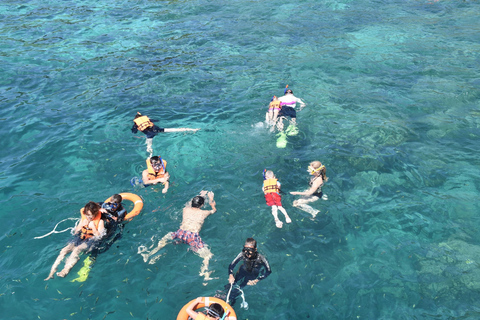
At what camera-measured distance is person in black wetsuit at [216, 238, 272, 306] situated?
7.08m

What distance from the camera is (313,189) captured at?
9484mm

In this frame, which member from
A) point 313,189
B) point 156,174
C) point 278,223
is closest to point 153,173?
point 156,174

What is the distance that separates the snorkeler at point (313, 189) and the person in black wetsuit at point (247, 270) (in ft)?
8.72

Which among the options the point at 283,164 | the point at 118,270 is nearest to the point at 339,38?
the point at 283,164

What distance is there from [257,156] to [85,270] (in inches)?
261

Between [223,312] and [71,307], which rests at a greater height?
[223,312]

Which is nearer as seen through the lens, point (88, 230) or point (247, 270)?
point (247, 270)

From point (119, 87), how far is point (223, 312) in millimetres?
13780

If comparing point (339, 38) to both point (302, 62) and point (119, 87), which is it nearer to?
point (302, 62)

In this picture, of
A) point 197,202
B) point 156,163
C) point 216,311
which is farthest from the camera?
point 156,163

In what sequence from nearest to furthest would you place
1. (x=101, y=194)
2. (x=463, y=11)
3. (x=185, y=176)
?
1. (x=101, y=194)
2. (x=185, y=176)
3. (x=463, y=11)

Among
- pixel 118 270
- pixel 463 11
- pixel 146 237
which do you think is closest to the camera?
pixel 118 270

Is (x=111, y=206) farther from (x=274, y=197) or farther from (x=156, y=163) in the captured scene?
(x=274, y=197)

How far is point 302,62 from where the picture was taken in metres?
18.5
